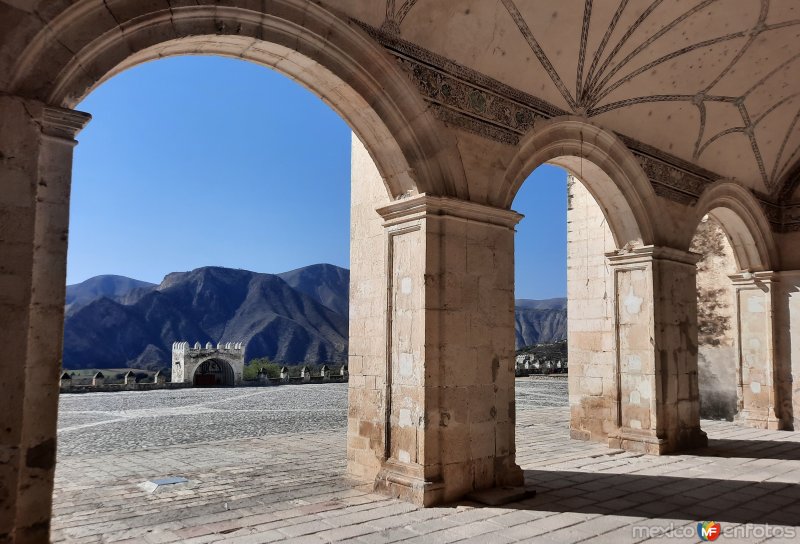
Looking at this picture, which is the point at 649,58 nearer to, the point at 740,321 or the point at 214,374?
the point at 740,321

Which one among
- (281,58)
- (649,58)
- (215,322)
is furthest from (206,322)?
(281,58)

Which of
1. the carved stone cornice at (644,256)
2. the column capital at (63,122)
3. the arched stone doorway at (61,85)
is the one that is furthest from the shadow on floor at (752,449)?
the column capital at (63,122)

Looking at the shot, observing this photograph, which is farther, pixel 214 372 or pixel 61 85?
pixel 214 372

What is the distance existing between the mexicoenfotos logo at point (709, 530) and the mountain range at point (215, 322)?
72.9 m

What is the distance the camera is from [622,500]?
16.8 feet

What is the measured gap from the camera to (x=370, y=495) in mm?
5141

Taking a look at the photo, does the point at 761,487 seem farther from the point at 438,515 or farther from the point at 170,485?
the point at 170,485

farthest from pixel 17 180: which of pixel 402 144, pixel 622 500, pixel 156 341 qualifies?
pixel 156 341

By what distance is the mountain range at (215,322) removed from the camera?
7412cm

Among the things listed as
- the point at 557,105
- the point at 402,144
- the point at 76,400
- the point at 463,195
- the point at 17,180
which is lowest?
the point at 76,400

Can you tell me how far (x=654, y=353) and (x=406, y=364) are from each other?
3996 millimetres

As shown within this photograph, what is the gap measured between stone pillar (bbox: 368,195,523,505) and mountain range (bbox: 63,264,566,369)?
2807 inches

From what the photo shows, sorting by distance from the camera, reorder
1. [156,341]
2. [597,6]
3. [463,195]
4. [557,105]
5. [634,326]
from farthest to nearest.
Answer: [156,341], [634,326], [557,105], [597,6], [463,195]

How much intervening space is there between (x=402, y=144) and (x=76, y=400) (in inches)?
623
